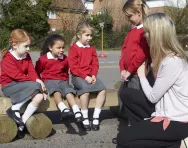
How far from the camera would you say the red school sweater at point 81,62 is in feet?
17.6

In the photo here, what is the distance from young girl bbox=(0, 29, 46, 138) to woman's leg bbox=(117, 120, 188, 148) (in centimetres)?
163

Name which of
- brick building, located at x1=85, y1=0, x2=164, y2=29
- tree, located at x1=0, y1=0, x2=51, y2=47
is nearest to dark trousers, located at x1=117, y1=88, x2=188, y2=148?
tree, located at x1=0, y1=0, x2=51, y2=47

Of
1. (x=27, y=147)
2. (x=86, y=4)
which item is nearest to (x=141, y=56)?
(x=27, y=147)

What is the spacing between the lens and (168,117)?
11.5 feet

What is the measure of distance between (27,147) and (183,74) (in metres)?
2.17

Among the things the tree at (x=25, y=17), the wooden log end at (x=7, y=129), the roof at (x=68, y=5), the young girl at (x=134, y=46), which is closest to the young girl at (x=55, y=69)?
the wooden log end at (x=7, y=129)

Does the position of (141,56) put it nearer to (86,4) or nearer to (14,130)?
(14,130)

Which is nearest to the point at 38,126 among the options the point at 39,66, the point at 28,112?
the point at 28,112

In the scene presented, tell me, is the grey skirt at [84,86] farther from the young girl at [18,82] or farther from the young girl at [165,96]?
the young girl at [165,96]

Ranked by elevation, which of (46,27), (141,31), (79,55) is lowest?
(46,27)

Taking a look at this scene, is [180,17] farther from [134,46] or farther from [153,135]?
[153,135]

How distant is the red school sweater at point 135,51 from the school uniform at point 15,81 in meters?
1.16

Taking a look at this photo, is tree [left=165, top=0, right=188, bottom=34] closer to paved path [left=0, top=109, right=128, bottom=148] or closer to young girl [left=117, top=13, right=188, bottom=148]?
paved path [left=0, top=109, right=128, bottom=148]

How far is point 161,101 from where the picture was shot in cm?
359
